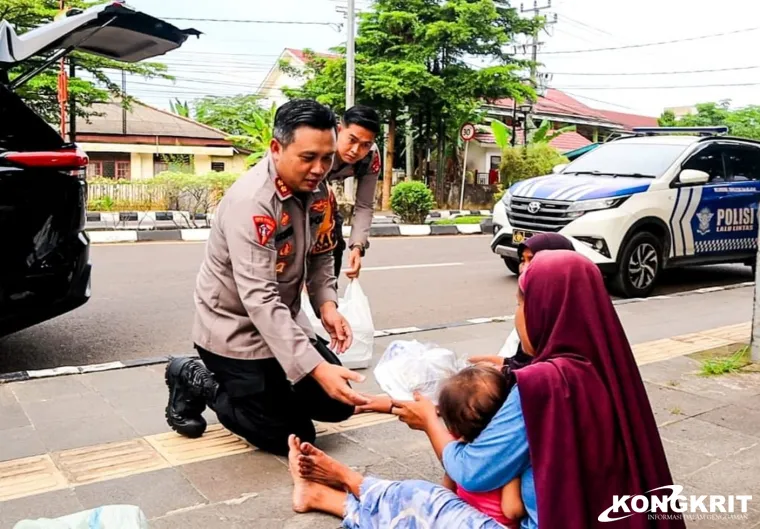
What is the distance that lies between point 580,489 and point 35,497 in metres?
2.00

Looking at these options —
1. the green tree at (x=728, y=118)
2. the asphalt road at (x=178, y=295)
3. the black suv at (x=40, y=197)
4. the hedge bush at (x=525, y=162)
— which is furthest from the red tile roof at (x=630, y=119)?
the black suv at (x=40, y=197)

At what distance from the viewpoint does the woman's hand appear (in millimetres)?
2484

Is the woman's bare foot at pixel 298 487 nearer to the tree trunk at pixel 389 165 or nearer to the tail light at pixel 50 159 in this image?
the tail light at pixel 50 159

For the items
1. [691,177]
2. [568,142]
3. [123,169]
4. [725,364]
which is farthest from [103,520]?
[568,142]

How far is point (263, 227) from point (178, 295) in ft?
15.8

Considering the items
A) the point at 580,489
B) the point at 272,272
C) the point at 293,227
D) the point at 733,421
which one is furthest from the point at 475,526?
the point at 733,421

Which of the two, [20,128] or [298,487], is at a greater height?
[20,128]

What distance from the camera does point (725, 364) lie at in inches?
187

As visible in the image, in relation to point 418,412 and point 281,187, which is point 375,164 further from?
point 418,412

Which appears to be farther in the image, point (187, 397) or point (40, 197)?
point (40, 197)

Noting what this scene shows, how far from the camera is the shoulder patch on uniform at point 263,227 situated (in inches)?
112

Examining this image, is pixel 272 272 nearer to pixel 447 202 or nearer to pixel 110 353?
pixel 110 353

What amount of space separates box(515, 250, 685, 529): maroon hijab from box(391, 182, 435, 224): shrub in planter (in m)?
15.1

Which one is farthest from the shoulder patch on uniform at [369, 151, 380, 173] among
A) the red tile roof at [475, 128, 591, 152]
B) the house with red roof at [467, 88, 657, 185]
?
the red tile roof at [475, 128, 591, 152]
